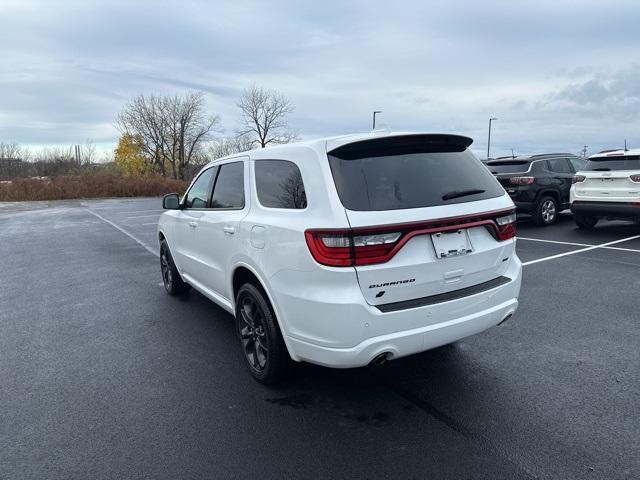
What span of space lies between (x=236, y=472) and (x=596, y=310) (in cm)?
432

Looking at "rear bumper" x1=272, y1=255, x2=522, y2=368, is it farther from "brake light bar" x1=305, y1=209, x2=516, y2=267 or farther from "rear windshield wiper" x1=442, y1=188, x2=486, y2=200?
"rear windshield wiper" x1=442, y1=188, x2=486, y2=200

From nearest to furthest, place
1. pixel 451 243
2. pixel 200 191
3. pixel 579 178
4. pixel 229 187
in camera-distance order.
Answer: pixel 451 243 < pixel 229 187 < pixel 200 191 < pixel 579 178

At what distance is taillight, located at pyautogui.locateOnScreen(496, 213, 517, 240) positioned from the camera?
3340 mm

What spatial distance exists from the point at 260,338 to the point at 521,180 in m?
9.80

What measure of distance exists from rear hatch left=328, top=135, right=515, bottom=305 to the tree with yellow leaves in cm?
5917

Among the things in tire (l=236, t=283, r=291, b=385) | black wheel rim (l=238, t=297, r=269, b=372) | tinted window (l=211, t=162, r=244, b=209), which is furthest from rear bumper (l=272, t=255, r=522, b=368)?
tinted window (l=211, t=162, r=244, b=209)

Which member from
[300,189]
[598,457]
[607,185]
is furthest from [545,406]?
[607,185]

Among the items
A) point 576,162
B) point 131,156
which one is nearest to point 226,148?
point 131,156

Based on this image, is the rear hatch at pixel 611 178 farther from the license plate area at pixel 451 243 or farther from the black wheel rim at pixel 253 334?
the black wheel rim at pixel 253 334

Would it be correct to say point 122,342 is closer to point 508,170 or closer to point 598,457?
point 598,457

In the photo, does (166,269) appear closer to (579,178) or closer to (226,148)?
(579,178)

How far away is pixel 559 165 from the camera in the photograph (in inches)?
479

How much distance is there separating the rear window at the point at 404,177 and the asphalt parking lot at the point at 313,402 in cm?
141

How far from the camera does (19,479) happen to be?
8.26 ft
